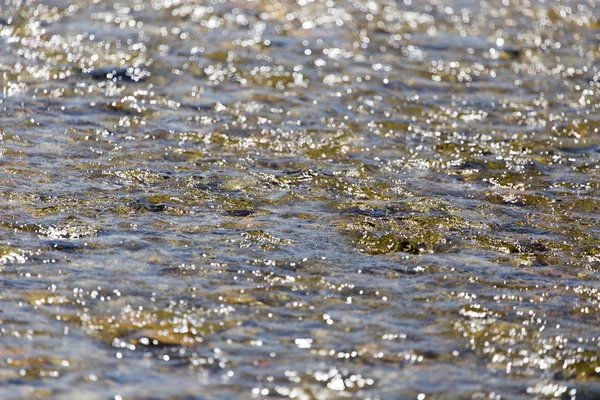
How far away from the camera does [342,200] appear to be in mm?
6203

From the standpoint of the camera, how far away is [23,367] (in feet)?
12.8

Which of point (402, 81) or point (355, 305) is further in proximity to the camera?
point (402, 81)

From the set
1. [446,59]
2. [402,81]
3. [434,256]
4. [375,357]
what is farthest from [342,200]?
[446,59]

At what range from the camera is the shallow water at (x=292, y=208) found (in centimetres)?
411

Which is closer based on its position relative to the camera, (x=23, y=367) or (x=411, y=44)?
(x=23, y=367)

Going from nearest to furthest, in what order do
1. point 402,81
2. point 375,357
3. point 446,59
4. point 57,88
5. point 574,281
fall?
1. point 375,357
2. point 574,281
3. point 57,88
4. point 402,81
5. point 446,59

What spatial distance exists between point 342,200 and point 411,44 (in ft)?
15.9

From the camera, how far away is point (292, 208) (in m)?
6.01

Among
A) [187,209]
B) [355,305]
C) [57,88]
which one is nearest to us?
[355,305]

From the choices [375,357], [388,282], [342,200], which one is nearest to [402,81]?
[342,200]

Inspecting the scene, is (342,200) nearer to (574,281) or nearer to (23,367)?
(574,281)

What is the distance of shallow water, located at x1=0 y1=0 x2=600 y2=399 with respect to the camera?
13.5ft

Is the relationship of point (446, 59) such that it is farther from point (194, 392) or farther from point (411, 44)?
point (194, 392)

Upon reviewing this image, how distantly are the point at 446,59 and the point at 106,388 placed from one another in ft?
23.2
